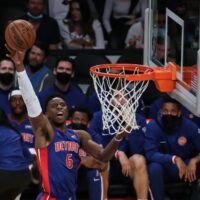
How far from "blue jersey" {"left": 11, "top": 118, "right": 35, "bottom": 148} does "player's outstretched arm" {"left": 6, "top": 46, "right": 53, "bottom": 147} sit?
1572 mm

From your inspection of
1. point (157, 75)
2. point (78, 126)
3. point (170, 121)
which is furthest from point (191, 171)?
point (157, 75)

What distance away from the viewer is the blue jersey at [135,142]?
25.4 ft

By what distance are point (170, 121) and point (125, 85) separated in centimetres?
160

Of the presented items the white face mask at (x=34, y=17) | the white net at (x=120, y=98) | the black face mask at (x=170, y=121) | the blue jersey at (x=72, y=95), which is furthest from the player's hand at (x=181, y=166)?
the white face mask at (x=34, y=17)

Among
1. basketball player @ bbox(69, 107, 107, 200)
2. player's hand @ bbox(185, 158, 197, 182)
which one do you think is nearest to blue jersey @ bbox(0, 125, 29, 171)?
basketball player @ bbox(69, 107, 107, 200)

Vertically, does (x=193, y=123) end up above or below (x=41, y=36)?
below

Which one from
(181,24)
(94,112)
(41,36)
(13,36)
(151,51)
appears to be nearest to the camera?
(13,36)

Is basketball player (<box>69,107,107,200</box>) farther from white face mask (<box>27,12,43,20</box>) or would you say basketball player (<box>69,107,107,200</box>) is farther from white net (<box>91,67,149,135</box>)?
white face mask (<box>27,12,43,20</box>)

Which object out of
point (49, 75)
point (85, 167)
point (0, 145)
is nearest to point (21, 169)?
point (0, 145)

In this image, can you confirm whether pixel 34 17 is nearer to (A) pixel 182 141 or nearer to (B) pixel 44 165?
(A) pixel 182 141

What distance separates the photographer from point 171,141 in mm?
7723

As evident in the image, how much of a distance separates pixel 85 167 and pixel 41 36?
2336 millimetres

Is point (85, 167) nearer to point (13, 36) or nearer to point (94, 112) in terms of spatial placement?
point (94, 112)

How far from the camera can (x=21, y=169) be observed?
6.70 metres
